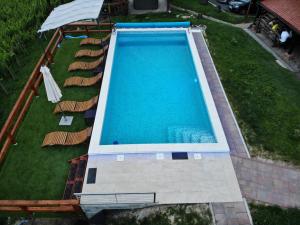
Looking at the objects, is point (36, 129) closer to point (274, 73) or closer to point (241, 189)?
point (241, 189)

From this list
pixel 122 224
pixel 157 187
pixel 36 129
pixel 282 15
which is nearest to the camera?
pixel 122 224

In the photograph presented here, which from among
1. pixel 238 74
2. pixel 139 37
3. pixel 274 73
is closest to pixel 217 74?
pixel 238 74

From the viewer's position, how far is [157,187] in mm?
9250

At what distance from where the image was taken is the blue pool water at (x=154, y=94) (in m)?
12.1

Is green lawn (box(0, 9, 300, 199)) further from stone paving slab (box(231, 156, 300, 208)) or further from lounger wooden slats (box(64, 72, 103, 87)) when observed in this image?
stone paving slab (box(231, 156, 300, 208))

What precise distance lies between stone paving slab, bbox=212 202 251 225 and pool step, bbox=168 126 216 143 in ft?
10.1

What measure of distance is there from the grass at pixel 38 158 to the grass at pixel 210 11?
14.4m

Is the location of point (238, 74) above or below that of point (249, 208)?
above

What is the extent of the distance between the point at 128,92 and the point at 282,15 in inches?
487

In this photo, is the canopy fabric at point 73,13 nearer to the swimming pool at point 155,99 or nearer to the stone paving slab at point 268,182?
the swimming pool at point 155,99

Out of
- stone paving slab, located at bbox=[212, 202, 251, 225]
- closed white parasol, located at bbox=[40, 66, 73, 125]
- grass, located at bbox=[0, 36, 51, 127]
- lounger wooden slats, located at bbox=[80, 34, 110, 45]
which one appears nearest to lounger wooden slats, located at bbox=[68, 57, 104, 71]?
grass, located at bbox=[0, 36, 51, 127]

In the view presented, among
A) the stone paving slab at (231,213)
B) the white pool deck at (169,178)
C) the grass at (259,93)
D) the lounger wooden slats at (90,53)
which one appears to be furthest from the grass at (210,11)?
the stone paving slab at (231,213)

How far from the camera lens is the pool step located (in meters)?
11.4

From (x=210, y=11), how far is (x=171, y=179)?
1891cm
